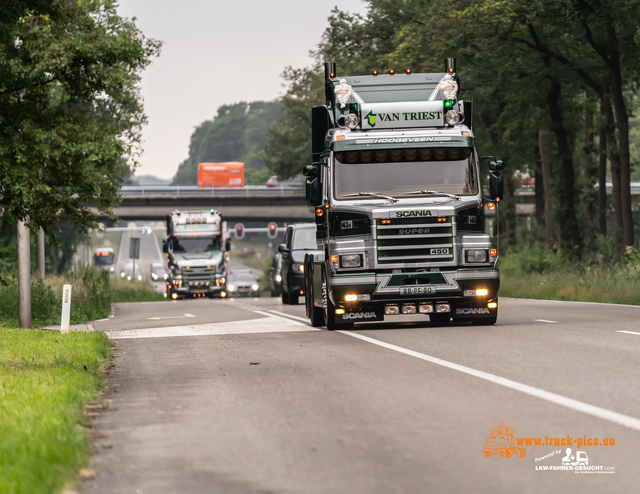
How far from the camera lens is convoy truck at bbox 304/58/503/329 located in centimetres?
1566

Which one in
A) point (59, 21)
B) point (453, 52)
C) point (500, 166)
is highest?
point (453, 52)

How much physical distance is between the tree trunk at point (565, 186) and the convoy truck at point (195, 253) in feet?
49.4

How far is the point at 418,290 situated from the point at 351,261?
109 centimetres

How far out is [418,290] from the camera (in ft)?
51.7

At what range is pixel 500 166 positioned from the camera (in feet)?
51.9

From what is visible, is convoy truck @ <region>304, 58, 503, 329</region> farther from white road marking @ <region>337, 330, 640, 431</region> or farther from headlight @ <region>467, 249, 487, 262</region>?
white road marking @ <region>337, 330, 640, 431</region>

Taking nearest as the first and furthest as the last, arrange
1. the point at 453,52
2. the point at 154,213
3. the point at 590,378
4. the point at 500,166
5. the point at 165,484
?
1. the point at 165,484
2. the point at 590,378
3. the point at 500,166
4. the point at 453,52
5. the point at 154,213

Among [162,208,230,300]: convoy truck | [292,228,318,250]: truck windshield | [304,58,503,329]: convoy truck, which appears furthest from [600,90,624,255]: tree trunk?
[304,58,503,329]: convoy truck

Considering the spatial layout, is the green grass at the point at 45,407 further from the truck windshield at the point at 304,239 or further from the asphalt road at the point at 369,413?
the truck windshield at the point at 304,239

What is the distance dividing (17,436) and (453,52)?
31279 millimetres

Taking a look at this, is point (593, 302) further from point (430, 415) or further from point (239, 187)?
point (239, 187)

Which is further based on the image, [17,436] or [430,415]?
[430,415]

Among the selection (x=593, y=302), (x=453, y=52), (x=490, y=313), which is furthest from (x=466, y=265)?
(x=453, y=52)

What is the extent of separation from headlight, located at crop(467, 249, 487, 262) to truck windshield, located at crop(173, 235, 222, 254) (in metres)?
31.6
